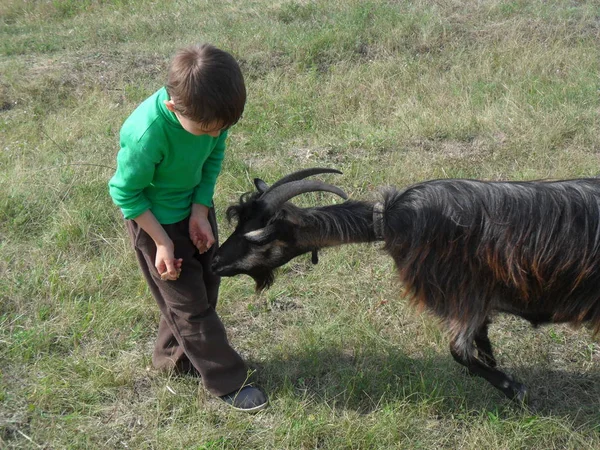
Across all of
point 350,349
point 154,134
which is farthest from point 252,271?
point 154,134

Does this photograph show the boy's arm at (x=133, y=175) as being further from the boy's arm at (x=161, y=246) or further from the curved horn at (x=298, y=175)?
the curved horn at (x=298, y=175)

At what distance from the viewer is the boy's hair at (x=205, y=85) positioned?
9.73 feet

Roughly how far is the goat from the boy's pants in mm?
216

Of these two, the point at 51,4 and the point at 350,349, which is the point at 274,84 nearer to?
the point at 350,349

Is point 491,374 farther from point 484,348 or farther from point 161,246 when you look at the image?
point 161,246

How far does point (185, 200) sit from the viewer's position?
3629 mm

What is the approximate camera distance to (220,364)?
3.85m

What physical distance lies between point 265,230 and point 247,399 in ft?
3.24

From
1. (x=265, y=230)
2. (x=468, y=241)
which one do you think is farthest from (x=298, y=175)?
(x=468, y=241)

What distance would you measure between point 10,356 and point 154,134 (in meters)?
1.95

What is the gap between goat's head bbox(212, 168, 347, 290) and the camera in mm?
3830

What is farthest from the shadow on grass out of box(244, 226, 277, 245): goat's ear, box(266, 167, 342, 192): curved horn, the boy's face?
the boy's face

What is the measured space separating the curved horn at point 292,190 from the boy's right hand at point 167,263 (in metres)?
0.66

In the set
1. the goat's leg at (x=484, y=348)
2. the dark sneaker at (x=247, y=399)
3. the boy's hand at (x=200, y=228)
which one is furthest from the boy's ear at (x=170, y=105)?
the goat's leg at (x=484, y=348)
